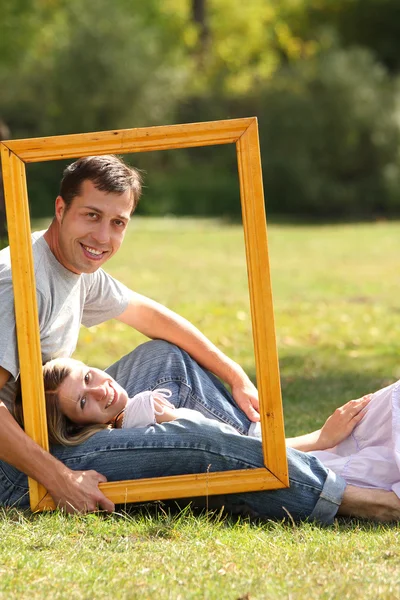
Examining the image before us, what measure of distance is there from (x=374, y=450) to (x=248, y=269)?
928mm

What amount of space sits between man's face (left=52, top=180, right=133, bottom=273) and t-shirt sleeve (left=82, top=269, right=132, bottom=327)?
0.36 metres

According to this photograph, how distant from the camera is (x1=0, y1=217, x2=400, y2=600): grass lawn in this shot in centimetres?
293

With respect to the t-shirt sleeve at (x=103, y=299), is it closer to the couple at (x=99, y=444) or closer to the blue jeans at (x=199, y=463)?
the couple at (x=99, y=444)

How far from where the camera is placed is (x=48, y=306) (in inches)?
150

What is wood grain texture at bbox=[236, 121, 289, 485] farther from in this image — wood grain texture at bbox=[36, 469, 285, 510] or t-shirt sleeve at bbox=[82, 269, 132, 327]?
t-shirt sleeve at bbox=[82, 269, 132, 327]

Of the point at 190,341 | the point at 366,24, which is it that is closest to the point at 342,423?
the point at 190,341

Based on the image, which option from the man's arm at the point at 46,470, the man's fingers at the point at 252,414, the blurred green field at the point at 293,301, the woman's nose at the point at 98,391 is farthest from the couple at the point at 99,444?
the blurred green field at the point at 293,301

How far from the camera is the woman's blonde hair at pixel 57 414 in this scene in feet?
12.3

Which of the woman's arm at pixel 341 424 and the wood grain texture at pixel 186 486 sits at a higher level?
the woman's arm at pixel 341 424

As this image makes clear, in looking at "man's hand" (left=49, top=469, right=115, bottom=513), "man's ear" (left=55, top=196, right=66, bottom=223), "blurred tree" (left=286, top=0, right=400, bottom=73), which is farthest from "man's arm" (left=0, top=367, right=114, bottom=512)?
"blurred tree" (left=286, top=0, right=400, bottom=73)

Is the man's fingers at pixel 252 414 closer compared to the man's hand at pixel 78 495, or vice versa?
the man's hand at pixel 78 495

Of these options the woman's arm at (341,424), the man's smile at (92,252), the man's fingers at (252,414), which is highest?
the man's smile at (92,252)

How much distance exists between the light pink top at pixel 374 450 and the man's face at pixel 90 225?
50.1 inches

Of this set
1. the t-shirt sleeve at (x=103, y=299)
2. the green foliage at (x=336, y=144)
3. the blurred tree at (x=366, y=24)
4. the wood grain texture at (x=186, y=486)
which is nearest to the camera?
the wood grain texture at (x=186, y=486)
